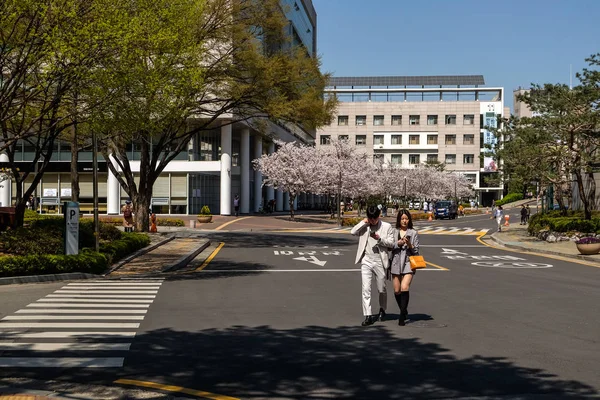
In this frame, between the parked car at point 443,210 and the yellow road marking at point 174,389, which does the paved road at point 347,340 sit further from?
the parked car at point 443,210

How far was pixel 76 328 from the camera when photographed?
10195 mm

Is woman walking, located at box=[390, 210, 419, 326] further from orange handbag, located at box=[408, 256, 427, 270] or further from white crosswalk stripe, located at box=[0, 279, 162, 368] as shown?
white crosswalk stripe, located at box=[0, 279, 162, 368]

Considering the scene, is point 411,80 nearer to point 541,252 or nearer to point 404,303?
point 541,252

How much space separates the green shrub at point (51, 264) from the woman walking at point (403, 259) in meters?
9.58

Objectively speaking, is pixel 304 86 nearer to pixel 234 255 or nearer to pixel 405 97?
pixel 234 255

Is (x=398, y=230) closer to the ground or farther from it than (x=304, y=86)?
closer to the ground

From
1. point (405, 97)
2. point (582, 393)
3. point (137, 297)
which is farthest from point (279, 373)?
point (405, 97)

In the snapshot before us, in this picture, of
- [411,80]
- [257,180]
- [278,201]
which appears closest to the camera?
[257,180]

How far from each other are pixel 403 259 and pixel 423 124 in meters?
118

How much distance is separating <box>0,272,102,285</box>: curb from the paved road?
72 cm

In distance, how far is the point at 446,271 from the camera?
20.1m

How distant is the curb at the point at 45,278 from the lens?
16.2m

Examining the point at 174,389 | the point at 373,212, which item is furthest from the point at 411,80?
the point at 174,389

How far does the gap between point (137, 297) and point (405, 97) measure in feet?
387
